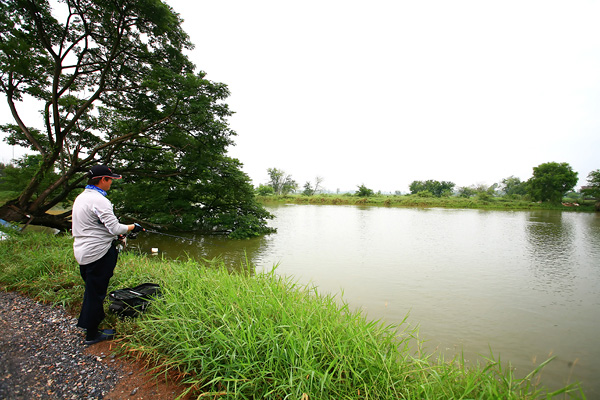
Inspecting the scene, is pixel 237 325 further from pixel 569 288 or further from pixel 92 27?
A: pixel 92 27

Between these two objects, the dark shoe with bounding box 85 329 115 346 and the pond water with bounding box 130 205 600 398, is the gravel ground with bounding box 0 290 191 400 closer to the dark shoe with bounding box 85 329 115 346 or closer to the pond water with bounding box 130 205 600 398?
the dark shoe with bounding box 85 329 115 346

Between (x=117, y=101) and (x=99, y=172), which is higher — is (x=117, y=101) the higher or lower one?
the higher one

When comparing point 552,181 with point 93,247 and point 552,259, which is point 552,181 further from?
point 93,247

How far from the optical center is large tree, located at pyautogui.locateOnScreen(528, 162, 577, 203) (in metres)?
34.8

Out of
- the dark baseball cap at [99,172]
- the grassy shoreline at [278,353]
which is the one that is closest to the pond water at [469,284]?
the grassy shoreline at [278,353]

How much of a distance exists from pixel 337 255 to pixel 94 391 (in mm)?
6771

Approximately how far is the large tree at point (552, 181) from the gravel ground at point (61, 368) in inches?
1937

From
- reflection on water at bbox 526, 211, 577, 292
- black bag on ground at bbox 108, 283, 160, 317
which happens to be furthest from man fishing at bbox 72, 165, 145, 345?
reflection on water at bbox 526, 211, 577, 292

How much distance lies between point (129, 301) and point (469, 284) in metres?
6.40

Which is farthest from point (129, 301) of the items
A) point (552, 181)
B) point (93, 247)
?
point (552, 181)

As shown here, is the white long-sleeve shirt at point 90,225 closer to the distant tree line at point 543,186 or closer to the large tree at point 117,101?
the large tree at point 117,101

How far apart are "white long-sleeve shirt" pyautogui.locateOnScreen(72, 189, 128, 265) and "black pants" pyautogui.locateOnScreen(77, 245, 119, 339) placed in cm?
8

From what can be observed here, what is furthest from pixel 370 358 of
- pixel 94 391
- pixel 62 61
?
→ pixel 62 61

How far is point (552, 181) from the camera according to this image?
116ft
